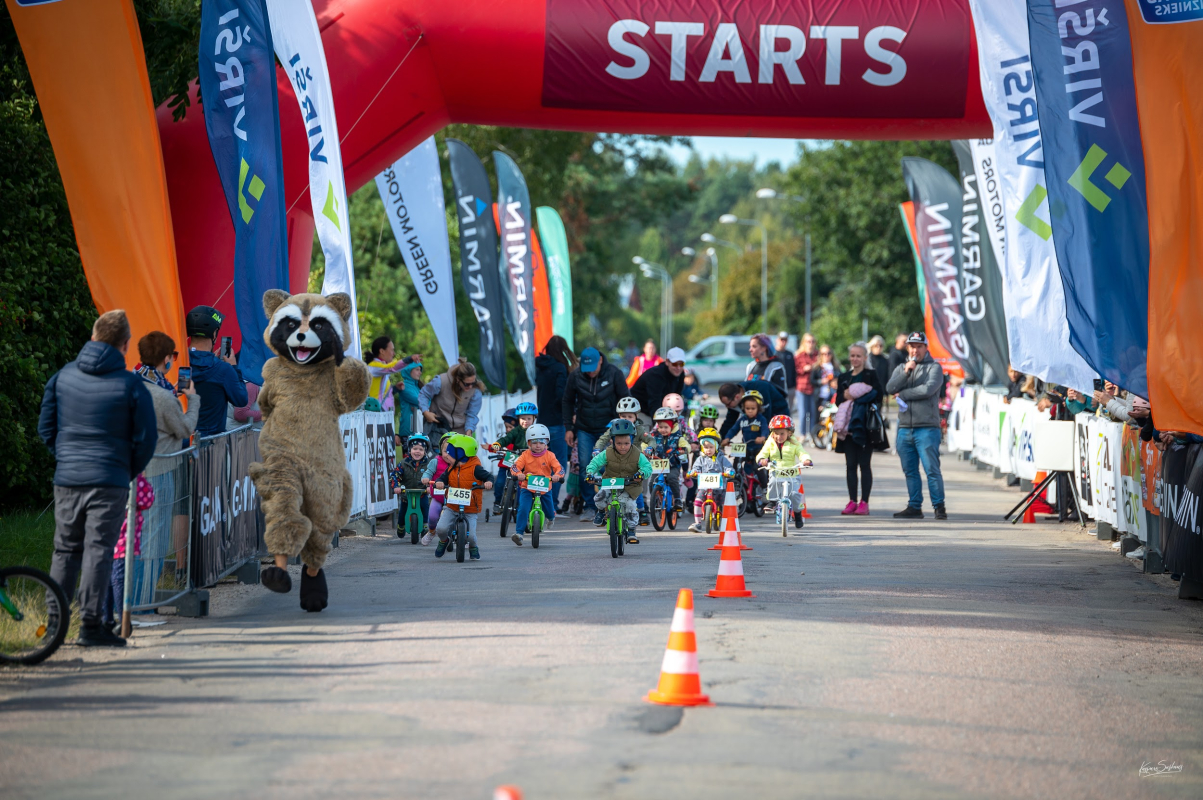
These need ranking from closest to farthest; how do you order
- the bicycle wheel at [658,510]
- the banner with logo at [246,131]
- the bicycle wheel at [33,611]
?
the bicycle wheel at [33,611] < the banner with logo at [246,131] < the bicycle wheel at [658,510]

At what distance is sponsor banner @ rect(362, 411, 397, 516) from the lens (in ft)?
49.0

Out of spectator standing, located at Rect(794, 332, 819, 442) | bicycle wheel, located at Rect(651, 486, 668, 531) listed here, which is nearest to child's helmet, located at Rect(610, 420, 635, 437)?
bicycle wheel, located at Rect(651, 486, 668, 531)

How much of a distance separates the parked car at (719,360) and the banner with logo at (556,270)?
27236 millimetres

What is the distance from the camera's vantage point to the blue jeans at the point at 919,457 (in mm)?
16172

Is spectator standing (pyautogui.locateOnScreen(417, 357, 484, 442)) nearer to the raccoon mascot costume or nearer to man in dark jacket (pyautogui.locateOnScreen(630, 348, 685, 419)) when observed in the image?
man in dark jacket (pyautogui.locateOnScreen(630, 348, 685, 419))

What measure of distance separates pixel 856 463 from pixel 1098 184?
7.09 meters

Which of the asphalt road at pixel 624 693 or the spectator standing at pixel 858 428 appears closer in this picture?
the asphalt road at pixel 624 693

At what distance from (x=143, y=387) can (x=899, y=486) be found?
49.5 feet

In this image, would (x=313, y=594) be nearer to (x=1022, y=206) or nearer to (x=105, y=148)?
(x=105, y=148)

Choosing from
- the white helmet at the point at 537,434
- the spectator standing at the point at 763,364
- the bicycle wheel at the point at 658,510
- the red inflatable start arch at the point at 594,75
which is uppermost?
the red inflatable start arch at the point at 594,75

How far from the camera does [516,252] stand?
2184cm

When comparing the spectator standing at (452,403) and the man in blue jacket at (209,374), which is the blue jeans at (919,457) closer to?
the spectator standing at (452,403)

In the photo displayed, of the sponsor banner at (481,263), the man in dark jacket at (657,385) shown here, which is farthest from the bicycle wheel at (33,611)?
the sponsor banner at (481,263)

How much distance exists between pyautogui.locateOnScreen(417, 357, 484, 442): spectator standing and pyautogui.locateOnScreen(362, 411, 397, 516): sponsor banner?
541 mm
